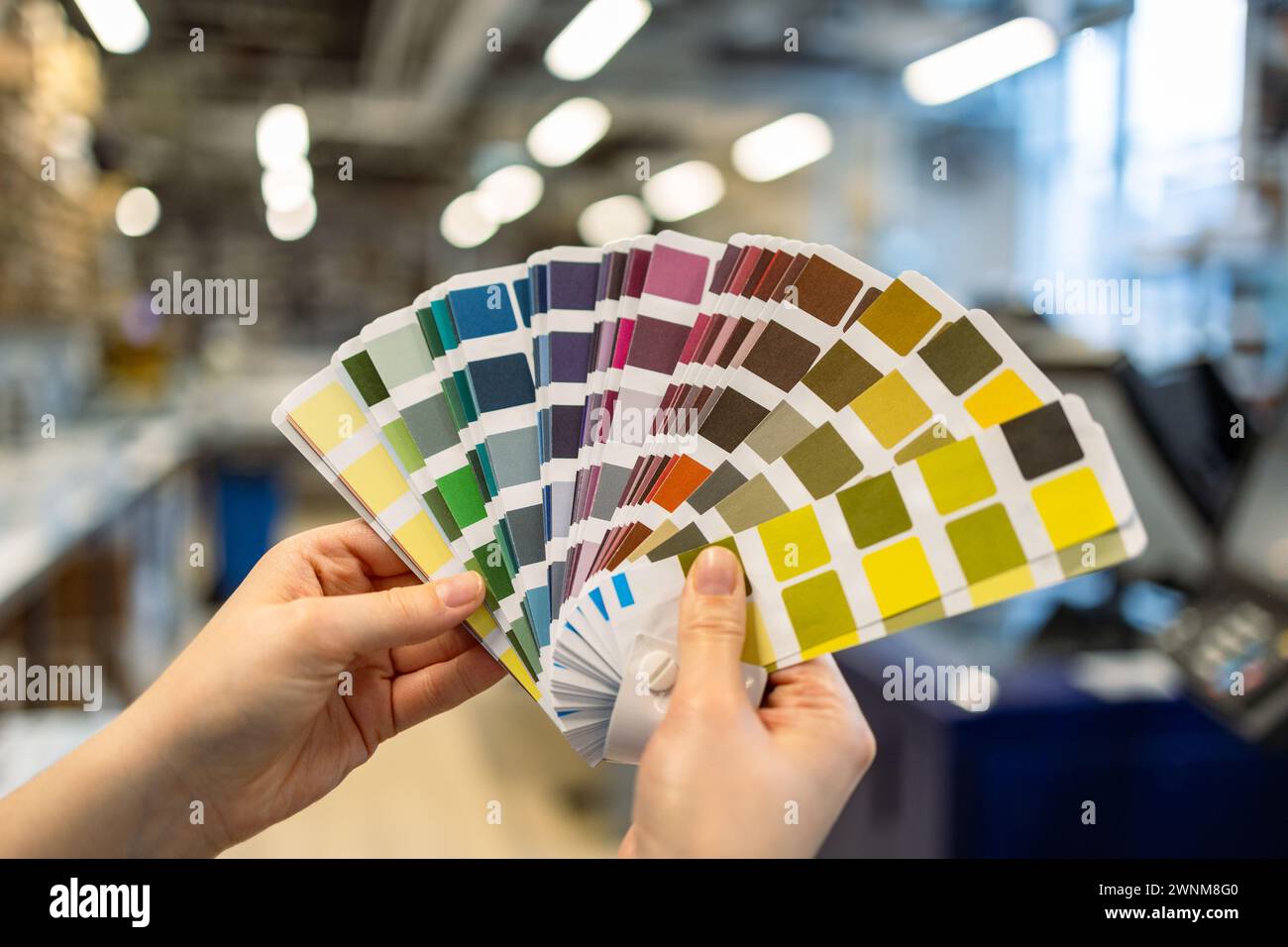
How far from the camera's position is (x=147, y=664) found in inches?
143

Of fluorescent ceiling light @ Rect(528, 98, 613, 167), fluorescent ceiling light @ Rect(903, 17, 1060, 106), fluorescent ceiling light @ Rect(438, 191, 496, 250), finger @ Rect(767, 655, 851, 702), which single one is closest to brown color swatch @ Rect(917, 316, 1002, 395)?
finger @ Rect(767, 655, 851, 702)

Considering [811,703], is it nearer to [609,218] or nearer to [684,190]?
[684,190]

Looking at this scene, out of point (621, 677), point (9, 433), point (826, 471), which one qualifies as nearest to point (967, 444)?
point (826, 471)

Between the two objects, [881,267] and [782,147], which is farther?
[782,147]

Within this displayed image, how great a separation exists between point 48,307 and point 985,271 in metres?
3.54

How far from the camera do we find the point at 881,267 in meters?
0.90

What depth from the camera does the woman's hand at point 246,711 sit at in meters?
0.86

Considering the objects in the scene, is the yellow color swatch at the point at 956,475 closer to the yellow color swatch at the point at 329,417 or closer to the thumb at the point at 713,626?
the thumb at the point at 713,626

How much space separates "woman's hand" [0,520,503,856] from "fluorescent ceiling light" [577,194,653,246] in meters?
8.01

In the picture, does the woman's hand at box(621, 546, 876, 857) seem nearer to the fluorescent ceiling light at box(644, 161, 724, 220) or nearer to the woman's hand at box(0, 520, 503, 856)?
the woman's hand at box(0, 520, 503, 856)

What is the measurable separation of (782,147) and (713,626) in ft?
20.2

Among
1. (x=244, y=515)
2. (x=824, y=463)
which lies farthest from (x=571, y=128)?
(x=824, y=463)
